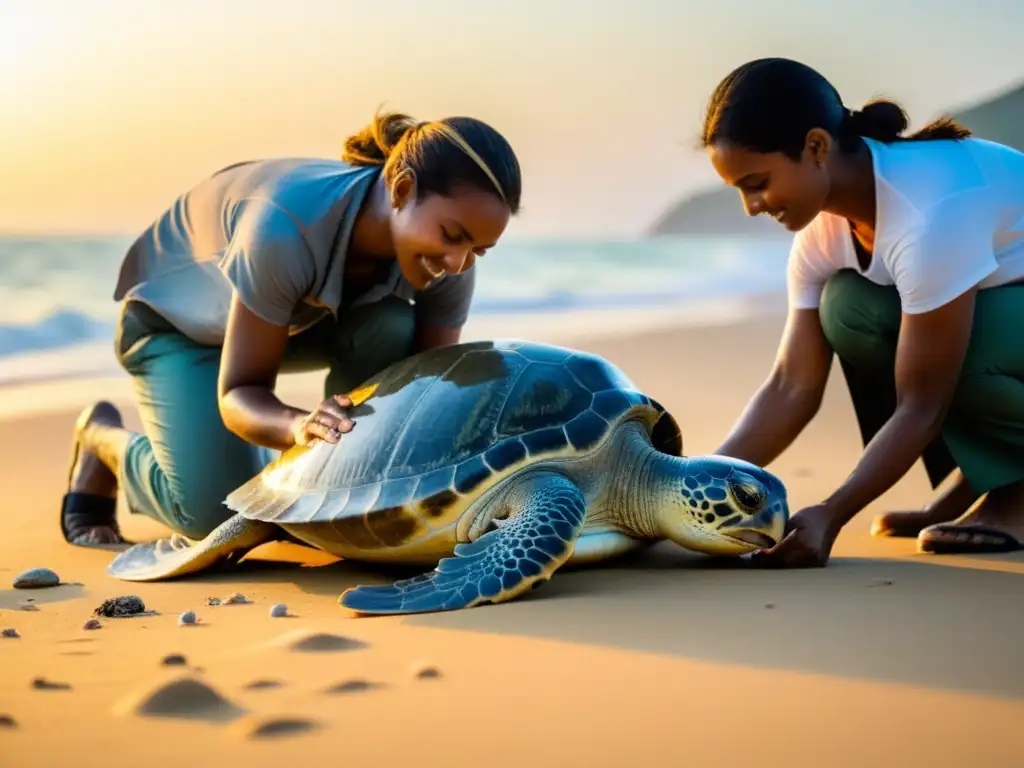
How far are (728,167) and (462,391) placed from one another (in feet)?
2.79

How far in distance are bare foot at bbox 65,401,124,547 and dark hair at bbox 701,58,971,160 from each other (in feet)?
7.61

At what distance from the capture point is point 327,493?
2.89 m

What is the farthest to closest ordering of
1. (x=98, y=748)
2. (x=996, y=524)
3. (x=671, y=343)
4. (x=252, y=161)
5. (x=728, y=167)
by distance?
(x=671, y=343) < (x=252, y=161) < (x=996, y=524) < (x=728, y=167) < (x=98, y=748)

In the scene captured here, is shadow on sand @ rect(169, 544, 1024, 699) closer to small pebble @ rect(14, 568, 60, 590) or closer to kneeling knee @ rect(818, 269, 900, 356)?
small pebble @ rect(14, 568, 60, 590)

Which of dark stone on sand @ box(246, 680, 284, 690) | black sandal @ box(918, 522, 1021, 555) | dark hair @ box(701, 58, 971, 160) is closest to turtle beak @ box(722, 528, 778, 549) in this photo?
black sandal @ box(918, 522, 1021, 555)

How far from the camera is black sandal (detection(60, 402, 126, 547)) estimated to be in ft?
12.4

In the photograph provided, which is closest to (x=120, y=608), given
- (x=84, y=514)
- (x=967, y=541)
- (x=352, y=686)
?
(x=352, y=686)

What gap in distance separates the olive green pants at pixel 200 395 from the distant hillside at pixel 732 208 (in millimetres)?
33161

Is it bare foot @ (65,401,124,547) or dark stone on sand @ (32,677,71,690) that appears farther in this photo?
bare foot @ (65,401,124,547)

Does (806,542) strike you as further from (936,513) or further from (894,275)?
(936,513)

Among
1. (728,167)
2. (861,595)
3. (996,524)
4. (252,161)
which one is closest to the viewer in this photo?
(861,595)

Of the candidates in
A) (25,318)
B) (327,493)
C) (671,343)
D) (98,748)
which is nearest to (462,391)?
(327,493)

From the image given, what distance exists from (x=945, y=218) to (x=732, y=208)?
1856 inches

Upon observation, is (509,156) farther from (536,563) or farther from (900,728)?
(900,728)
